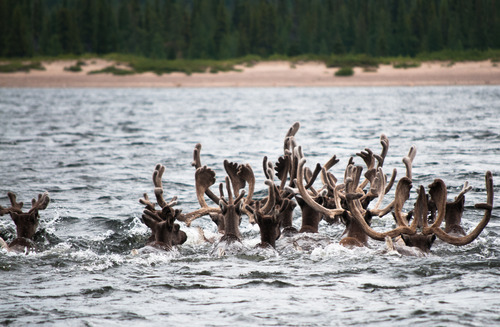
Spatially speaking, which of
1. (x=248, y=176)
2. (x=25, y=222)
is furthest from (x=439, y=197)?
(x=25, y=222)

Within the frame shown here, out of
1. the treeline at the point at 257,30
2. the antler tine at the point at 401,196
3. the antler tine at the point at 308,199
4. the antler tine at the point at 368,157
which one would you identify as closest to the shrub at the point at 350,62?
the treeline at the point at 257,30

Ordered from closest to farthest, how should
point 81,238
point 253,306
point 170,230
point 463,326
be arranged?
1. point 463,326
2. point 253,306
3. point 170,230
4. point 81,238

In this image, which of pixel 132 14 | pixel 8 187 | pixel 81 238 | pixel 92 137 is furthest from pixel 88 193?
pixel 132 14

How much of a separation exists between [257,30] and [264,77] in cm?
2381

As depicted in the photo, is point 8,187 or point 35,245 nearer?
point 35,245

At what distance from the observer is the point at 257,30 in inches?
4237

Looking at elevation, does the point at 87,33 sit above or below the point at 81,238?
above

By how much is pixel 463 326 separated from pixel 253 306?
2.05m

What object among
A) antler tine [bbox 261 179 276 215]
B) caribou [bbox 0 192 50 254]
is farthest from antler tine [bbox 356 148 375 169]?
caribou [bbox 0 192 50 254]

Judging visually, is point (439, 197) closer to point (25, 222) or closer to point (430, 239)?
point (430, 239)

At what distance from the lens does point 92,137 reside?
2917 centimetres

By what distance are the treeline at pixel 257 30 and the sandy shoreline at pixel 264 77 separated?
12.6 meters

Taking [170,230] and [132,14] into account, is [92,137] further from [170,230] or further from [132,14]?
[132,14]

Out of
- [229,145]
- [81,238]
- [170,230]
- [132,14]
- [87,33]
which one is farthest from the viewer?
[132,14]
